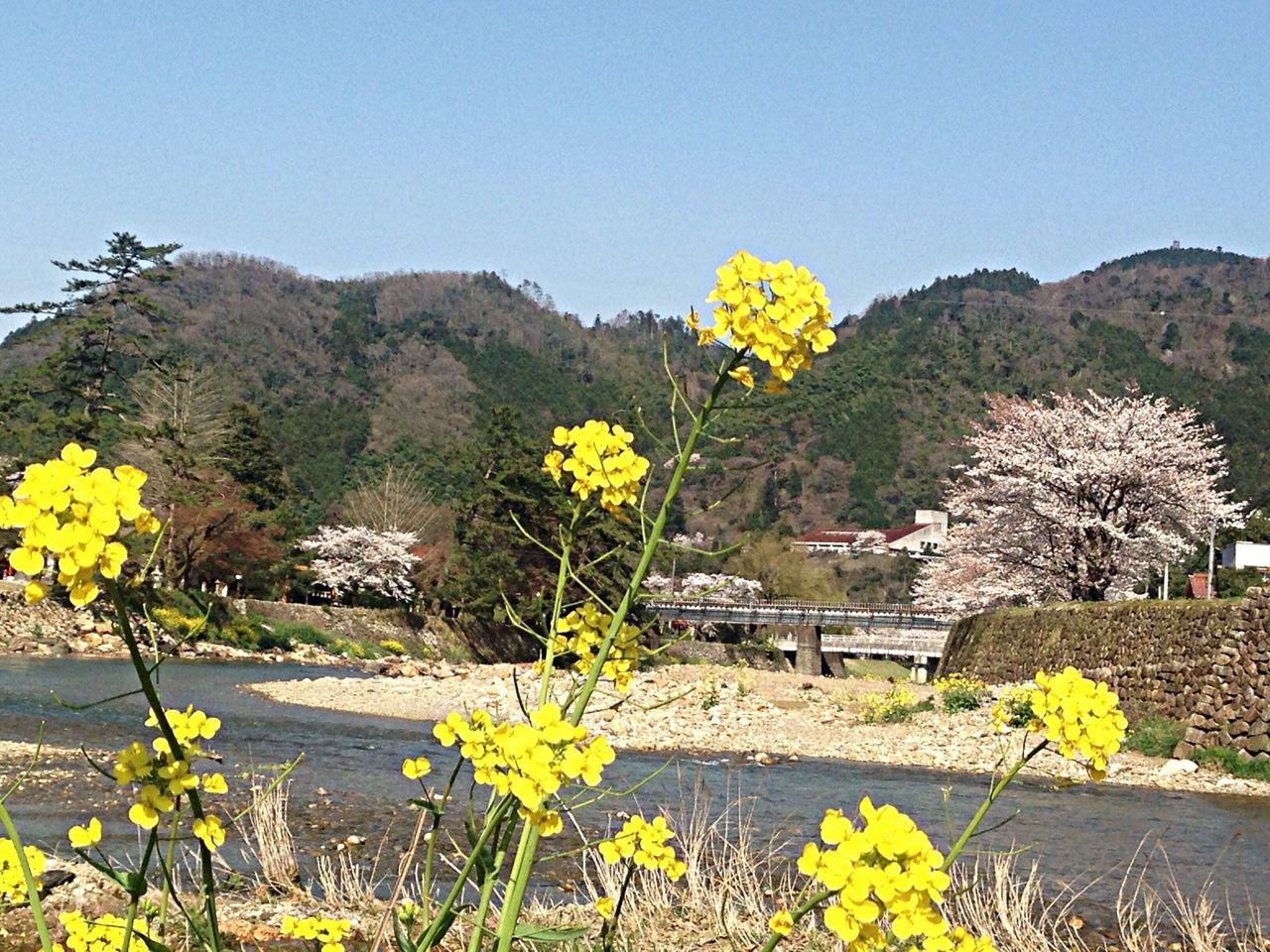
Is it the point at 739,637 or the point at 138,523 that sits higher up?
the point at 138,523

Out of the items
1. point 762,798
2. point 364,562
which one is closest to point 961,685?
point 762,798

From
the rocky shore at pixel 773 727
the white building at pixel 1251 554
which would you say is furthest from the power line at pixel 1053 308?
the rocky shore at pixel 773 727

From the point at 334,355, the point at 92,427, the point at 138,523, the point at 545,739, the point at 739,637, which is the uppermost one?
the point at 334,355

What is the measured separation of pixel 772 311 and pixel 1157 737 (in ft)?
44.7

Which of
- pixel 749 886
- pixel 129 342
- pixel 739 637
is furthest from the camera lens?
pixel 739 637

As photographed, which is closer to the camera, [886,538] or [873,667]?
[873,667]

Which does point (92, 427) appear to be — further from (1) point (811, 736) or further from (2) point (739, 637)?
(2) point (739, 637)

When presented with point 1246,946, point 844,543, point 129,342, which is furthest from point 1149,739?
point 844,543

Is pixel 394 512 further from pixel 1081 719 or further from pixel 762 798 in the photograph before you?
pixel 1081 719

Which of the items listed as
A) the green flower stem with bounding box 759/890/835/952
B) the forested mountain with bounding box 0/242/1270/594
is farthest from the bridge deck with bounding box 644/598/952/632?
the green flower stem with bounding box 759/890/835/952

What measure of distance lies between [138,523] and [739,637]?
50029 millimetres

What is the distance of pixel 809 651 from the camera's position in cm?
4809

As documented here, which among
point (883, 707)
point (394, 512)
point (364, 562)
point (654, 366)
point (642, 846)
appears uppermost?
point (654, 366)

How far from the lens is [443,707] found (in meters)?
19.9
